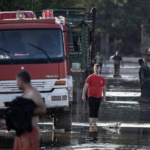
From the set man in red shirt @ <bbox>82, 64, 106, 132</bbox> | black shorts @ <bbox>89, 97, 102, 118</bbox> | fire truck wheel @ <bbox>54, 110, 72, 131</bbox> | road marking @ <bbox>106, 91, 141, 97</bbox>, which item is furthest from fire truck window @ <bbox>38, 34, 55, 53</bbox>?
road marking @ <bbox>106, 91, 141, 97</bbox>

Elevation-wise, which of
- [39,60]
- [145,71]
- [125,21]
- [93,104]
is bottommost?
[125,21]

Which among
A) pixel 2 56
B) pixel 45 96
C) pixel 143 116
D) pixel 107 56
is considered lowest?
pixel 107 56

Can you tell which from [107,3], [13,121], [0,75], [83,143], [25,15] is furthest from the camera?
[107,3]

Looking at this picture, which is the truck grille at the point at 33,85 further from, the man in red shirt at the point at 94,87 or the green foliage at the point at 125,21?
the green foliage at the point at 125,21

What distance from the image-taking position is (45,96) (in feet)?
39.7

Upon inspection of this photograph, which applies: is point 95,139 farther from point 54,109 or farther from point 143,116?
point 143,116

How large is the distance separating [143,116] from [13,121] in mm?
8967

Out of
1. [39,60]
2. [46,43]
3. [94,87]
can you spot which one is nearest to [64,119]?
[94,87]

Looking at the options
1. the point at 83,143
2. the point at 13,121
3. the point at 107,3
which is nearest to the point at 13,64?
the point at 83,143

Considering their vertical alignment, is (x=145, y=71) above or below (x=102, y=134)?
above

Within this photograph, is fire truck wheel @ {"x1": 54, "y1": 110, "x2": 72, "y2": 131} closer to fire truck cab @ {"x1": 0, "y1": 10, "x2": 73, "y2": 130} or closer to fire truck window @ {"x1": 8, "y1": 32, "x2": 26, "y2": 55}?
fire truck cab @ {"x1": 0, "y1": 10, "x2": 73, "y2": 130}

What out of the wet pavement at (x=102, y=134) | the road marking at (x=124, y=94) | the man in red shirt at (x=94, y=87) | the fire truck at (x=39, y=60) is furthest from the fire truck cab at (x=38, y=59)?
the road marking at (x=124, y=94)

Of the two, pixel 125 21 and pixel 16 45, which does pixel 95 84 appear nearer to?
pixel 16 45

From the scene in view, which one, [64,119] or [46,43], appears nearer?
[46,43]
